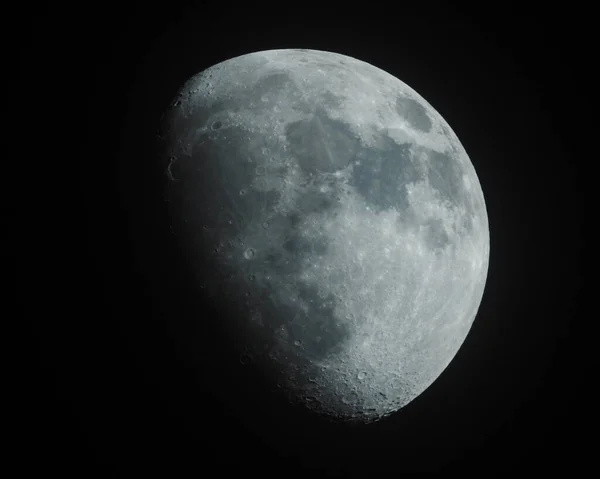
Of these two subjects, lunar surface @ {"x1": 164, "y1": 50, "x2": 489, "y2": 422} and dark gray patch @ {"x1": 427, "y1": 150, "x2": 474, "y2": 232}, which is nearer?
lunar surface @ {"x1": 164, "y1": 50, "x2": 489, "y2": 422}

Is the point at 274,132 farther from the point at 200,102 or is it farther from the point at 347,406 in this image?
the point at 347,406

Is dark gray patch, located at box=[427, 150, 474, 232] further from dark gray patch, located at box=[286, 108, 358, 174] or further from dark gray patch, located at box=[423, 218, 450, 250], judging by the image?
dark gray patch, located at box=[286, 108, 358, 174]

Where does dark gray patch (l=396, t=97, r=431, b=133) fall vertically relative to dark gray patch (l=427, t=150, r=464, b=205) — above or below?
above

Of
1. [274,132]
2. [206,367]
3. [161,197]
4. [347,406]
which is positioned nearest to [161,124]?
[161,197]

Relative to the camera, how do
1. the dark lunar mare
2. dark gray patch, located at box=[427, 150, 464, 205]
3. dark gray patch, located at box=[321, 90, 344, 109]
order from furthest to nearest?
1. dark gray patch, located at box=[427, 150, 464, 205]
2. dark gray patch, located at box=[321, 90, 344, 109]
3. the dark lunar mare

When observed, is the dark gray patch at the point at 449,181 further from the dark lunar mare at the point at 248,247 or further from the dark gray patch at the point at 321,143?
the dark lunar mare at the point at 248,247

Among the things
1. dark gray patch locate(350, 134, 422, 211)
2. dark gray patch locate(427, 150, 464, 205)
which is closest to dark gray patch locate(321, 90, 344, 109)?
dark gray patch locate(350, 134, 422, 211)

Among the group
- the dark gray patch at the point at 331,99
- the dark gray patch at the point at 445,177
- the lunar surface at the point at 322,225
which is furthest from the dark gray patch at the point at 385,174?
the dark gray patch at the point at 331,99
